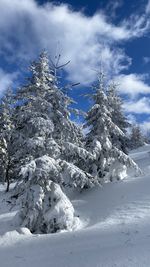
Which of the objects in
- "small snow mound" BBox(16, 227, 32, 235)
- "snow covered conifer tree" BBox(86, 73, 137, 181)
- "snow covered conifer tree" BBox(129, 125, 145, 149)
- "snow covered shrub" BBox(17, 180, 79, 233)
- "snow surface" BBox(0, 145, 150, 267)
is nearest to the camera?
"snow surface" BBox(0, 145, 150, 267)

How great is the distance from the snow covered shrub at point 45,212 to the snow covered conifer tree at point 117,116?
34.0 ft

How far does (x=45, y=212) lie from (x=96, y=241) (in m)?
4.73

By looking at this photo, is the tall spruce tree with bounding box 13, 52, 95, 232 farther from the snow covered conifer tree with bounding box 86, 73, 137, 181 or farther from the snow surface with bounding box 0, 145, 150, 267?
the snow covered conifer tree with bounding box 86, 73, 137, 181

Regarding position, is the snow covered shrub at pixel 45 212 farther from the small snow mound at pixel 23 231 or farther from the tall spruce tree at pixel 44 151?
the small snow mound at pixel 23 231

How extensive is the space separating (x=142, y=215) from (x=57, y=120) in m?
7.14

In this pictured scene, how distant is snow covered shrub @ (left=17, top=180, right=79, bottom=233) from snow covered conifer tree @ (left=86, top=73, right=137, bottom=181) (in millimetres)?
6427

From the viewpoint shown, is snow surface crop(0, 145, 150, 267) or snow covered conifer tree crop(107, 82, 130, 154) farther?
snow covered conifer tree crop(107, 82, 130, 154)

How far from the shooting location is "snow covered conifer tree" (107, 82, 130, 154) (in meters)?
25.5

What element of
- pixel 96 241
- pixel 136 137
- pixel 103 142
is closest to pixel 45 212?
pixel 96 241

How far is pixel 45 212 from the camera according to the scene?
1602cm

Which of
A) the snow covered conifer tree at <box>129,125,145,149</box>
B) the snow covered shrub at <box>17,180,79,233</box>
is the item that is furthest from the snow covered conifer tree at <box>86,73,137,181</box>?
the snow covered conifer tree at <box>129,125,145,149</box>

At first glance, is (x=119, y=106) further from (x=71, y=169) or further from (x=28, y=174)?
(x=28, y=174)

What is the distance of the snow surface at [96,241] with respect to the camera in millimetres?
10289

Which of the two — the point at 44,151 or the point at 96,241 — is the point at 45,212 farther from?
the point at 96,241
